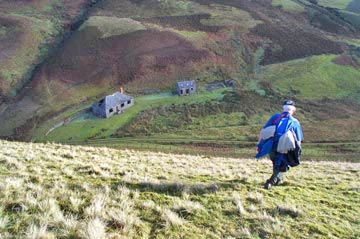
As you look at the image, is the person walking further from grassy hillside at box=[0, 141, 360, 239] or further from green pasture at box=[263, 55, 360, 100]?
green pasture at box=[263, 55, 360, 100]

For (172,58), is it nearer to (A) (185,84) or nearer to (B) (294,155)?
(A) (185,84)

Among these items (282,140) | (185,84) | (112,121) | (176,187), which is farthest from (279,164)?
(185,84)

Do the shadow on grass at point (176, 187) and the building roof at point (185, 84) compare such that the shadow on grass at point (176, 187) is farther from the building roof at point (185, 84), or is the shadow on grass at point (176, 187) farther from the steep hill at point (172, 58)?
the building roof at point (185, 84)

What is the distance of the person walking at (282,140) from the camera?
10.3 m

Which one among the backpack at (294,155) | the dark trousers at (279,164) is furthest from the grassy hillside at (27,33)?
the backpack at (294,155)

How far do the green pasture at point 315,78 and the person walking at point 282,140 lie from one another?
2254 inches

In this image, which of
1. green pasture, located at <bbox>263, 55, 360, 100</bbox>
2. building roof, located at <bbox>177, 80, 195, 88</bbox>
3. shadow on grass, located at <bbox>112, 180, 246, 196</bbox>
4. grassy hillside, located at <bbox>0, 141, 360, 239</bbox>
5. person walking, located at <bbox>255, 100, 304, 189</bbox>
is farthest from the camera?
green pasture, located at <bbox>263, 55, 360, 100</bbox>

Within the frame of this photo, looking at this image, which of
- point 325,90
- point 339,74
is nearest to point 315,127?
point 325,90

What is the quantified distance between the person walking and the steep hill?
40.7 meters

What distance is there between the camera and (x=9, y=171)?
10773 mm

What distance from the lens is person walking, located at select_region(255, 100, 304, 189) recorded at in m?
10.3

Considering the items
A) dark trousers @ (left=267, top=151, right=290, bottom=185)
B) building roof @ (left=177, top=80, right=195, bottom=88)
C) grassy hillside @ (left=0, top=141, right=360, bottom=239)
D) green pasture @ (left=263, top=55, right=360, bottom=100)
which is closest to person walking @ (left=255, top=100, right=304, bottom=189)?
dark trousers @ (left=267, top=151, right=290, bottom=185)

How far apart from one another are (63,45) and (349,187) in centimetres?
8291

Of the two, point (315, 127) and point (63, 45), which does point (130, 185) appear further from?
point (63, 45)
